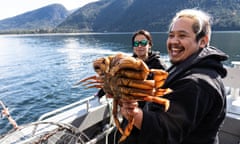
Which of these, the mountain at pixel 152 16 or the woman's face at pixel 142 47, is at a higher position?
the mountain at pixel 152 16

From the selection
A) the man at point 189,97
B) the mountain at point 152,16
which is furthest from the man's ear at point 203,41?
the mountain at point 152,16

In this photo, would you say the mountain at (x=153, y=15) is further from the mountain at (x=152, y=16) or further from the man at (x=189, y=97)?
the man at (x=189, y=97)

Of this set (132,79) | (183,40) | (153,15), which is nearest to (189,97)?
(132,79)

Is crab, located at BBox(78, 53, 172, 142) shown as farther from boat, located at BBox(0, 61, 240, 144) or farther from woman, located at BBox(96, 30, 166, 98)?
woman, located at BBox(96, 30, 166, 98)

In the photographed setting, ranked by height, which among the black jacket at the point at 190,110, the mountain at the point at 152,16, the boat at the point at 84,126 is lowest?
the boat at the point at 84,126

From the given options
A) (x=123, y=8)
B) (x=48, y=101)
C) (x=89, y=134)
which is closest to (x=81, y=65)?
(x=48, y=101)

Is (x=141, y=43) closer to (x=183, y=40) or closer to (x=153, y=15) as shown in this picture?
(x=183, y=40)

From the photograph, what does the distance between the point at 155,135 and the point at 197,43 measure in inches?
32.0

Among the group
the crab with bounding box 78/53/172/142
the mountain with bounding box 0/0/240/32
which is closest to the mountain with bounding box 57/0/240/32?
the mountain with bounding box 0/0/240/32

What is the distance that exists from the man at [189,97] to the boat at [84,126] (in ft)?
5.43

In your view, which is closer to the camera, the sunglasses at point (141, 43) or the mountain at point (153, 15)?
the sunglasses at point (141, 43)

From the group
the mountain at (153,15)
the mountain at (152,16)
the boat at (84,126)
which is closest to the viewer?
the boat at (84,126)

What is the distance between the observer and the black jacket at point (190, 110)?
143 cm

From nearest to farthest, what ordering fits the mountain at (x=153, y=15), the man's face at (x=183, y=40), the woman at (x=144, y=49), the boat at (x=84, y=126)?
1. the man's face at (x=183, y=40)
2. the boat at (x=84, y=126)
3. the woman at (x=144, y=49)
4. the mountain at (x=153, y=15)
